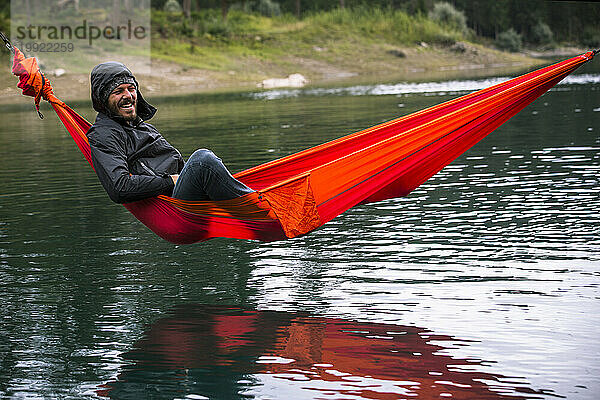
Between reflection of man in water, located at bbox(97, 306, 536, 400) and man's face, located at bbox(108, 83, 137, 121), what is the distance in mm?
1043

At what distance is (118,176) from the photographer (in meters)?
3.78

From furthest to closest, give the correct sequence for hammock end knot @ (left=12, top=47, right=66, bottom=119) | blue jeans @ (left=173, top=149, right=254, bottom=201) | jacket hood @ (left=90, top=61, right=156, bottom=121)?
hammock end knot @ (left=12, top=47, right=66, bottom=119) → jacket hood @ (left=90, top=61, right=156, bottom=121) → blue jeans @ (left=173, top=149, right=254, bottom=201)

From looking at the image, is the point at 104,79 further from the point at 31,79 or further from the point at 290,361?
the point at 290,361

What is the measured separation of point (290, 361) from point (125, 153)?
139cm

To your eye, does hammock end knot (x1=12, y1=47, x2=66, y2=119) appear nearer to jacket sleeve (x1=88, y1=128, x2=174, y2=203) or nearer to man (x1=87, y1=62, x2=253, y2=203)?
man (x1=87, y1=62, x2=253, y2=203)

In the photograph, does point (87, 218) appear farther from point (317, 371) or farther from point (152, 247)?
point (317, 371)

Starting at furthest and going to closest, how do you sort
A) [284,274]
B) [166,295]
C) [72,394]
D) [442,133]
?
1. [284,274]
2. [166,295]
3. [442,133]
4. [72,394]

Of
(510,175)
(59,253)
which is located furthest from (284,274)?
(510,175)

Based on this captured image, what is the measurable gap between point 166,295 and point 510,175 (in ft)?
13.7

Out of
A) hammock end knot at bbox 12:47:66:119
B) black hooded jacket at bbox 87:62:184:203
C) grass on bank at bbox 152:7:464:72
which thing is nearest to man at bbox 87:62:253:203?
black hooded jacket at bbox 87:62:184:203

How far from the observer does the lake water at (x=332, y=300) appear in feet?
10.2

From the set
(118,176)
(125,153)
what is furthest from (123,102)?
(118,176)

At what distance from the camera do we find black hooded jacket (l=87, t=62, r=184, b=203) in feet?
12.5

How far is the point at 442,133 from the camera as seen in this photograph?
13.3 feet
